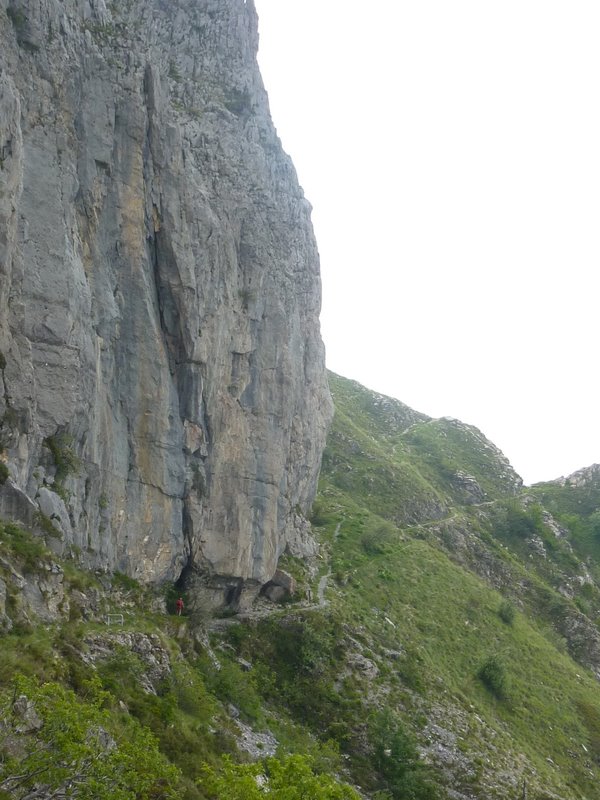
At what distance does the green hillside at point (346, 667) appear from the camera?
55.6 ft

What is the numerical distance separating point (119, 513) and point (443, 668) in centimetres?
3691

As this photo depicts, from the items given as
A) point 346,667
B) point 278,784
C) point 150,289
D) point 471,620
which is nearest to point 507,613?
point 471,620

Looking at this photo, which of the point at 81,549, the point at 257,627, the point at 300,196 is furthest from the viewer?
the point at 300,196

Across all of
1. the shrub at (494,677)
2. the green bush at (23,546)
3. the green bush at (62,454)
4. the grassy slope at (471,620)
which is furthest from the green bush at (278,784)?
the shrub at (494,677)

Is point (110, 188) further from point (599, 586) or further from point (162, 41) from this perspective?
point (599, 586)

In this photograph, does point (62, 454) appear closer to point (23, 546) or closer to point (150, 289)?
point (23, 546)

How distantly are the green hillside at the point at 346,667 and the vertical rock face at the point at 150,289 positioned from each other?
5.60 metres

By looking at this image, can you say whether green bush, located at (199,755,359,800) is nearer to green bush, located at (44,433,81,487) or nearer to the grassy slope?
green bush, located at (44,433,81,487)

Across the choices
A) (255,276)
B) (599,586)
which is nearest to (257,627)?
(255,276)

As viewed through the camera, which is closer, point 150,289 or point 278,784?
point 278,784

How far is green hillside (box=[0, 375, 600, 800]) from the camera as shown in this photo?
1694 cm

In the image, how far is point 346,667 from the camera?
4878cm

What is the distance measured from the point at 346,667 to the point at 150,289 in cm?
3655

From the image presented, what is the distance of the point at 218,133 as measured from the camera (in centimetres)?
5378
